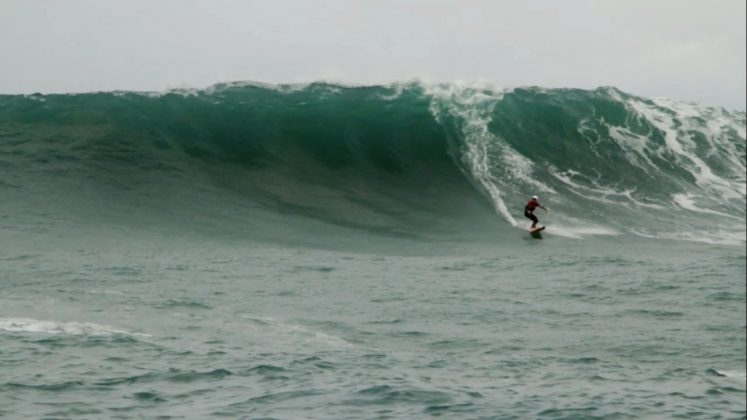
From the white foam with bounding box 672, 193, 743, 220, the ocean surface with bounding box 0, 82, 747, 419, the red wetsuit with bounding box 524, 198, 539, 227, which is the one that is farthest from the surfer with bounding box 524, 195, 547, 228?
the white foam with bounding box 672, 193, 743, 220

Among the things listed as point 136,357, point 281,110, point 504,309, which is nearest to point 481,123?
point 281,110

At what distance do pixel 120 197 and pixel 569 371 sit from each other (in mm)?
16280

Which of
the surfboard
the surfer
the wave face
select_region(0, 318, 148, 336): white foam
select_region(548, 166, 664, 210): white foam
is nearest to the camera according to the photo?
select_region(0, 318, 148, 336): white foam

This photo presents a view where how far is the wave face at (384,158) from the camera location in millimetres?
27766

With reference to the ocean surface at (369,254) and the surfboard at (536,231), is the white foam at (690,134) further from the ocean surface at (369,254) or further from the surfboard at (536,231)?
the surfboard at (536,231)

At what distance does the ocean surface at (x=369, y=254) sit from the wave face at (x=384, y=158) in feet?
0.37

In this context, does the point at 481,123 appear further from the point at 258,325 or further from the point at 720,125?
the point at 258,325

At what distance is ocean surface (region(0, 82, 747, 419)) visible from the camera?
1156cm

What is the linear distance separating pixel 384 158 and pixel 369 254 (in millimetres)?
10339

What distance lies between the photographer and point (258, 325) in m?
15.6

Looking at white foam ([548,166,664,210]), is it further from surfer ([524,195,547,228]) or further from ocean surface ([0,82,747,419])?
surfer ([524,195,547,228])

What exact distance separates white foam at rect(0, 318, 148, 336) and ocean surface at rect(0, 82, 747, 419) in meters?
0.07

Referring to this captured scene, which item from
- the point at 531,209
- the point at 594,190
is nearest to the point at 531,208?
the point at 531,209

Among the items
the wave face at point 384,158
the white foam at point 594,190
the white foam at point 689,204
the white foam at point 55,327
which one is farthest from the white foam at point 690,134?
the white foam at point 55,327
